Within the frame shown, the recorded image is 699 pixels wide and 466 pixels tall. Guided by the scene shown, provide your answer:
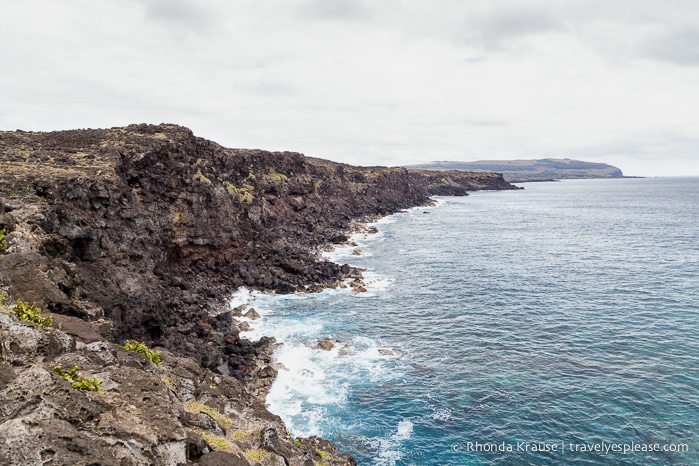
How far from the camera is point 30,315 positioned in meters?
15.2

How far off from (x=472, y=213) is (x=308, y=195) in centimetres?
6372

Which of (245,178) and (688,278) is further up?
(245,178)

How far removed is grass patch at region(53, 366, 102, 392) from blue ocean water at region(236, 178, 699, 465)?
1661 centimetres

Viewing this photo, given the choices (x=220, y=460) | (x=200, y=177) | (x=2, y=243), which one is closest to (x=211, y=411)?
(x=220, y=460)

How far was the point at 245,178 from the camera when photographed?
74875mm

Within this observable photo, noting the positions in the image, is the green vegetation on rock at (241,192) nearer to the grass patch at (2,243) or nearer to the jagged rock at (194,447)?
the grass patch at (2,243)

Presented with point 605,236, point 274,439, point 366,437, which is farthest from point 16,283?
point 605,236

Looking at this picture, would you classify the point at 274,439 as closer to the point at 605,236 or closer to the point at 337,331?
the point at 337,331

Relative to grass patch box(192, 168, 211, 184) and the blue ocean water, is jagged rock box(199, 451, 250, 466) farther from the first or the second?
grass patch box(192, 168, 211, 184)

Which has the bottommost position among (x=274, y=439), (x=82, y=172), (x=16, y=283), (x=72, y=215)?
(x=274, y=439)

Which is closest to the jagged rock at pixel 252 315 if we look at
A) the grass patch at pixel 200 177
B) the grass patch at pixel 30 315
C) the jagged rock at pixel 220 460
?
the grass patch at pixel 200 177

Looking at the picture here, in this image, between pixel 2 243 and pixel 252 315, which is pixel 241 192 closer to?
pixel 252 315

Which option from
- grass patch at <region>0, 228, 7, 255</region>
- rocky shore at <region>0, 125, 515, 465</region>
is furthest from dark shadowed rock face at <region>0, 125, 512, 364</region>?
grass patch at <region>0, 228, 7, 255</region>

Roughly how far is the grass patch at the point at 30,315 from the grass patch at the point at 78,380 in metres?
2.95
